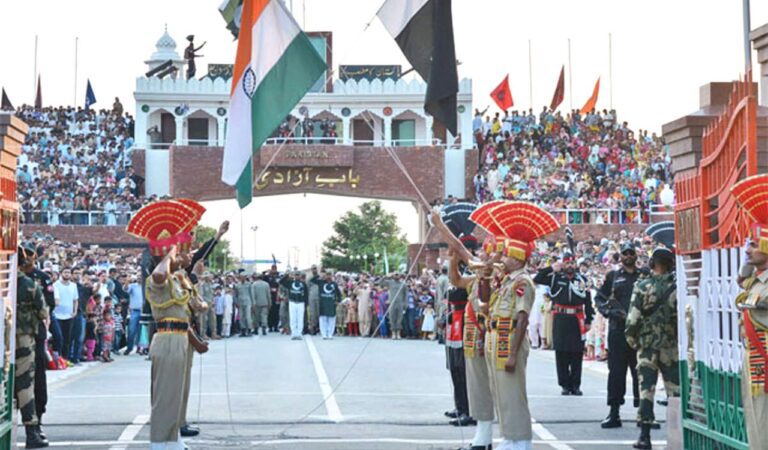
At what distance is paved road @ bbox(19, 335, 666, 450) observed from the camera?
1417cm

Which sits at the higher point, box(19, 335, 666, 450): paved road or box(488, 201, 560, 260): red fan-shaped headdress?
→ box(488, 201, 560, 260): red fan-shaped headdress

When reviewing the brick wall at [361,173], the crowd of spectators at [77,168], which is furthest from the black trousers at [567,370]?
the brick wall at [361,173]

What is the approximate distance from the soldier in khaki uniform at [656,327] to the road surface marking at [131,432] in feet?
15.8

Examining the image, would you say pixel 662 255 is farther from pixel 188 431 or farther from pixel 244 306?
pixel 244 306

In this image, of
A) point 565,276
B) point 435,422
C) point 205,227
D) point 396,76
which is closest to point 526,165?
point 396,76

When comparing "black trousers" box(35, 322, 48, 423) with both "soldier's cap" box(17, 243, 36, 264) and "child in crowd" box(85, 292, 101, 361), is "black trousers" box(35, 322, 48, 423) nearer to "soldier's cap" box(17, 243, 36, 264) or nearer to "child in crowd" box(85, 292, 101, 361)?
"soldier's cap" box(17, 243, 36, 264)

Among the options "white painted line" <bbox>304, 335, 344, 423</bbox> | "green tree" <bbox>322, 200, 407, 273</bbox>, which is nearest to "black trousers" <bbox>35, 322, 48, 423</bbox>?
"white painted line" <bbox>304, 335, 344, 423</bbox>

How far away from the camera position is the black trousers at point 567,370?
19.5 metres

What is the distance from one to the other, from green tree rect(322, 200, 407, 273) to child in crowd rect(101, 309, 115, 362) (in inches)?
3368

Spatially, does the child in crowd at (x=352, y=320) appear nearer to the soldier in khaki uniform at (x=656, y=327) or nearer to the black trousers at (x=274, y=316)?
the black trousers at (x=274, y=316)

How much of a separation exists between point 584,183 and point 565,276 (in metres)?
38.2

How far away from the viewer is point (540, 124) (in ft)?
212

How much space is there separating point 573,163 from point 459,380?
45271mm

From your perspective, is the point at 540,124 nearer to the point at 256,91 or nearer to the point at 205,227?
the point at 256,91
